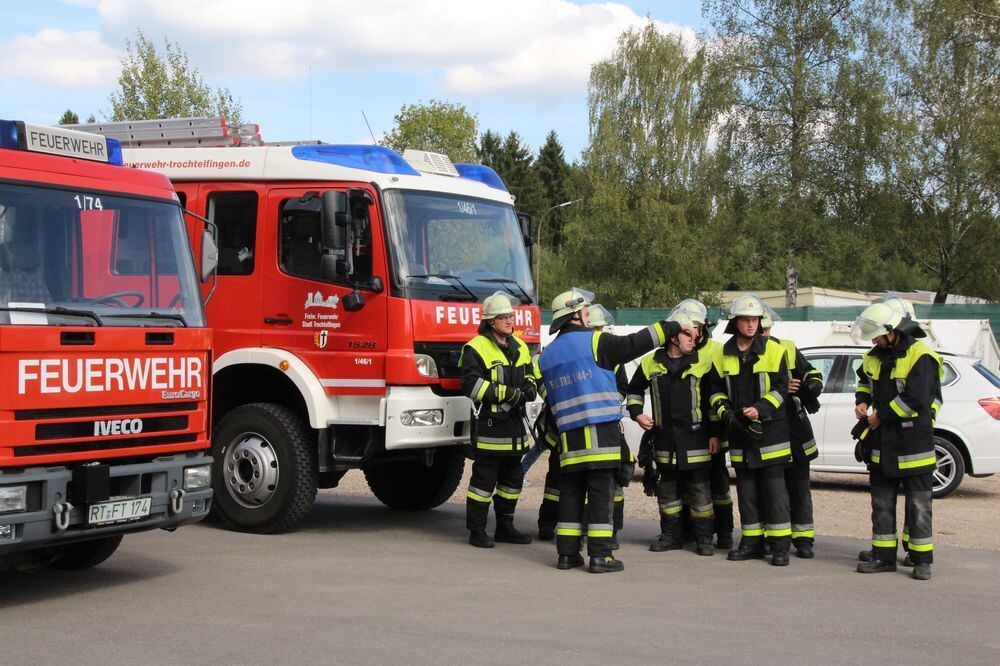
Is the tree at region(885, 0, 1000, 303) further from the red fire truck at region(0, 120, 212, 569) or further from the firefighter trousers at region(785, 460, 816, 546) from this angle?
the red fire truck at region(0, 120, 212, 569)

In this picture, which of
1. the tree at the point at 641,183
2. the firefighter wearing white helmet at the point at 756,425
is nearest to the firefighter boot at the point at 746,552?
the firefighter wearing white helmet at the point at 756,425

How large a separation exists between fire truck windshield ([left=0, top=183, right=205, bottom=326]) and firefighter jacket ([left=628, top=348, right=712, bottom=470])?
11.6 feet

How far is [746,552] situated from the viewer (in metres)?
8.48

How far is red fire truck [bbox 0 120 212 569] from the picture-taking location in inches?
248

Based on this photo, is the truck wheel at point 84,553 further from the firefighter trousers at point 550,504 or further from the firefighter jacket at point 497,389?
the firefighter trousers at point 550,504

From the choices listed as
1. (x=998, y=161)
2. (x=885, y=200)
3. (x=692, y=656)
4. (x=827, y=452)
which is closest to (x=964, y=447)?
(x=827, y=452)

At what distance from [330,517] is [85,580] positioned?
326 centimetres

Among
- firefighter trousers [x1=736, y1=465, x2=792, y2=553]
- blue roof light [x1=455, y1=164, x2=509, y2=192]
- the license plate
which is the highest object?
blue roof light [x1=455, y1=164, x2=509, y2=192]

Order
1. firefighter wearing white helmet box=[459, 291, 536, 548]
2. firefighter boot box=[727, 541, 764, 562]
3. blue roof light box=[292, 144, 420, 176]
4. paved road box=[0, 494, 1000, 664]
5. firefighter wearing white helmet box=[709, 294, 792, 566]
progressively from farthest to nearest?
blue roof light box=[292, 144, 420, 176] < firefighter wearing white helmet box=[459, 291, 536, 548] < firefighter boot box=[727, 541, 764, 562] < firefighter wearing white helmet box=[709, 294, 792, 566] < paved road box=[0, 494, 1000, 664]

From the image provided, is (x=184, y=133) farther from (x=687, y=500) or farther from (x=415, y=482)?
(x=687, y=500)

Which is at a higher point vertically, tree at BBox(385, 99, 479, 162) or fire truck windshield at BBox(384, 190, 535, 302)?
tree at BBox(385, 99, 479, 162)

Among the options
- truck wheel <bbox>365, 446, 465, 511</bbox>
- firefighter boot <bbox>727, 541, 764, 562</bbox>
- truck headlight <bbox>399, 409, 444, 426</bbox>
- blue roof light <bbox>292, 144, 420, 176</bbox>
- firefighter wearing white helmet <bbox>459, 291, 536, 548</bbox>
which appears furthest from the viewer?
truck wheel <bbox>365, 446, 465, 511</bbox>

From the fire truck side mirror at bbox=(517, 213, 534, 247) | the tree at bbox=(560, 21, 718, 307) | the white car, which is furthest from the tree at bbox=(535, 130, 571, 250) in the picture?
the fire truck side mirror at bbox=(517, 213, 534, 247)

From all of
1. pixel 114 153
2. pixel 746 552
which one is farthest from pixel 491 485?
pixel 114 153
